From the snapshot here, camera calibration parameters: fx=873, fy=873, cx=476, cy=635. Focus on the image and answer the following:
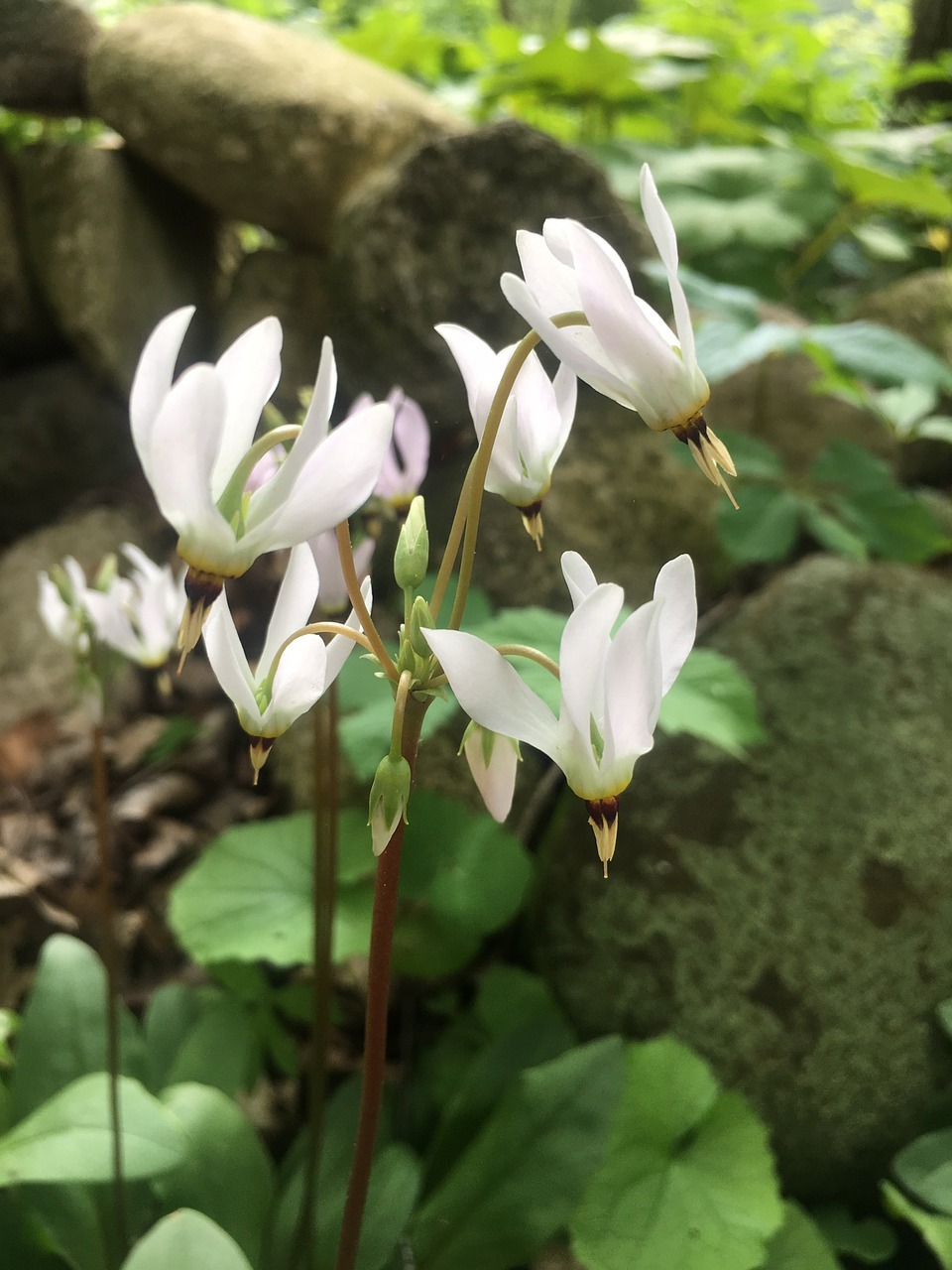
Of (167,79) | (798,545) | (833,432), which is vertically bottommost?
(798,545)

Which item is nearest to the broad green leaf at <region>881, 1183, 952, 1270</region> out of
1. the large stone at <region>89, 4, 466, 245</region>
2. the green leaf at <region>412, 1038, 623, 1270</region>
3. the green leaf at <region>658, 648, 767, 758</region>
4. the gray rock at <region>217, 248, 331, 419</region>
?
the green leaf at <region>412, 1038, 623, 1270</region>

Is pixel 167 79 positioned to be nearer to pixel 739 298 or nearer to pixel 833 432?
pixel 739 298

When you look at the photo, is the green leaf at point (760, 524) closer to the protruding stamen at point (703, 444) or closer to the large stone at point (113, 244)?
the protruding stamen at point (703, 444)

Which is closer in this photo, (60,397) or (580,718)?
(580,718)

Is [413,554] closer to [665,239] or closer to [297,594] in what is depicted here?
[297,594]

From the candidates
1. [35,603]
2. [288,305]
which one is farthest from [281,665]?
[35,603]

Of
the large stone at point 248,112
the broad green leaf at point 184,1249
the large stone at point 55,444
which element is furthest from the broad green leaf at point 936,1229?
the large stone at point 55,444

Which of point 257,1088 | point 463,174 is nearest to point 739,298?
point 463,174
